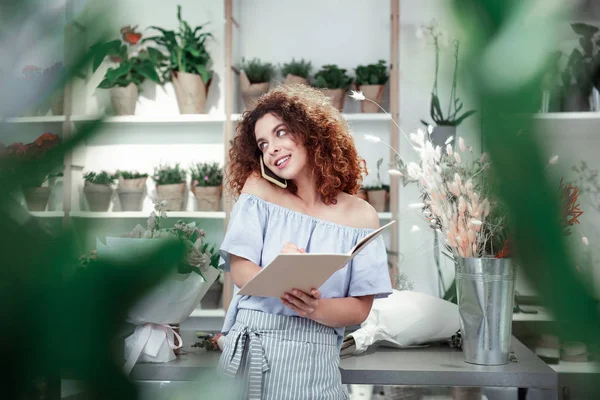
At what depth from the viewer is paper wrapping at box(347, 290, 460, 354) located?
5.21 feet

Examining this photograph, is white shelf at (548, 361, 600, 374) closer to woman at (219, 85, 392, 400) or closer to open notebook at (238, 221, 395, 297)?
open notebook at (238, 221, 395, 297)

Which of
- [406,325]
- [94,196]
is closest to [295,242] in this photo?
[406,325]

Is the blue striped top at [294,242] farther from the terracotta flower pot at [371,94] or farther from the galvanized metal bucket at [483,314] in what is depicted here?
the terracotta flower pot at [371,94]

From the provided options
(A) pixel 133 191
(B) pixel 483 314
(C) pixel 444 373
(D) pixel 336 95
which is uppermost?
(D) pixel 336 95

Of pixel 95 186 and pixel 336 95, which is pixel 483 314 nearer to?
pixel 95 186

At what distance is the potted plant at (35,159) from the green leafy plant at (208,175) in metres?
3.20

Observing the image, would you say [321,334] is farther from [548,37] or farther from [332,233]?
[548,37]

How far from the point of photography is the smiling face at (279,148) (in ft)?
4.85

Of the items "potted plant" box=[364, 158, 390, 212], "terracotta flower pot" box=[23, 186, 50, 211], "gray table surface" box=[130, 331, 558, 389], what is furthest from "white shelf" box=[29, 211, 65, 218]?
"potted plant" box=[364, 158, 390, 212]

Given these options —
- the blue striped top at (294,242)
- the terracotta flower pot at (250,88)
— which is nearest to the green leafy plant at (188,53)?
the terracotta flower pot at (250,88)

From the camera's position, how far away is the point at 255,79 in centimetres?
328

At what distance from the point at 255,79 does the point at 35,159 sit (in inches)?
126

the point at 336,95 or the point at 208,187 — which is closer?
the point at 336,95

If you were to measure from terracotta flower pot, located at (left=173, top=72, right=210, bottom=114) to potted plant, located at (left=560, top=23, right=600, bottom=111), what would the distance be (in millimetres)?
3233
